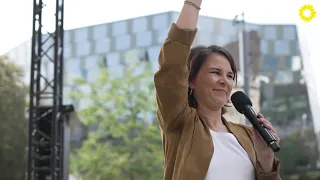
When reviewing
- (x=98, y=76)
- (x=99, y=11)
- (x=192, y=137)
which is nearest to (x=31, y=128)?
(x=99, y=11)

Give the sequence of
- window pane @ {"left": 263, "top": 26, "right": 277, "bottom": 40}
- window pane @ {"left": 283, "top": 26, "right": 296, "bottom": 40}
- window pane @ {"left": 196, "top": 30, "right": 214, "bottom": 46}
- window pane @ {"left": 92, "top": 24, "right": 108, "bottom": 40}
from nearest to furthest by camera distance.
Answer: window pane @ {"left": 283, "top": 26, "right": 296, "bottom": 40} < window pane @ {"left": 263, "top": 26, "right": 277, "bottom": 40} < window pane @ {"left": 196, "top": 30, "right": 214, "bottom": 46} < window pane @ {"left": 92, "top": 24, "right": 108, "bottom": 40}

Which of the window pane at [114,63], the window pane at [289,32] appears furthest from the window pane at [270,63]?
the window pane at [114,63]

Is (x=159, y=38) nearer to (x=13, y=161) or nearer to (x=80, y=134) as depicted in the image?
(x=80, y=134)

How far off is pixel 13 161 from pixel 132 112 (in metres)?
2.50

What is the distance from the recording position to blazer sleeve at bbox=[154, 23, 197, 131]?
36.9 inches

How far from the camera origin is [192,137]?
3.26 ft

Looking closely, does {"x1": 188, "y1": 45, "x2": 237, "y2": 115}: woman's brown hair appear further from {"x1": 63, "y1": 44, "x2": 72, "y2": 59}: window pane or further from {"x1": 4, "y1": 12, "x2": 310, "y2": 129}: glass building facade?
{"x1": 63, "y1": 44, "x2": 72, "y2": 59}: window pane

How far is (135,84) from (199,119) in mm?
8879

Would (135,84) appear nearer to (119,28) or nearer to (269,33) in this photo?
(119,28)

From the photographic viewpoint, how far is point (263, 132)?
3.17 ft

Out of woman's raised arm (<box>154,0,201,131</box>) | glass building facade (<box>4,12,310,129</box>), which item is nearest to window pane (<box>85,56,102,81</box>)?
glass building facade (<box>4,12,310,129</box>)

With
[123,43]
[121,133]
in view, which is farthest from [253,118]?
[123,43]

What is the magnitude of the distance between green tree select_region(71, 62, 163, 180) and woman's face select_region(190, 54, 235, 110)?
8.33 m

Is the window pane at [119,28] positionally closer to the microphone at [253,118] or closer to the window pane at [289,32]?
the window pane at [289,32]
